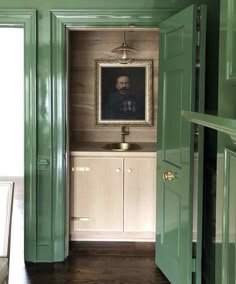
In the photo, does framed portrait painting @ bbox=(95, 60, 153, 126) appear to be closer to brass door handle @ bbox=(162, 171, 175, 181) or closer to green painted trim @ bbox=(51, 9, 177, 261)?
green painted trim @ bbox=(51, 9, 177, 261)

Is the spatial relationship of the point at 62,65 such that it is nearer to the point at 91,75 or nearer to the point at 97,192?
the point at 91,75

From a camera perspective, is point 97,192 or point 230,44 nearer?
→ point 230,44

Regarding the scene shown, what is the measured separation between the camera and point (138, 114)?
485cm

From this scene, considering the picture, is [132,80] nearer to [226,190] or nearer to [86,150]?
[86,150]

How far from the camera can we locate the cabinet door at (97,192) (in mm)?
4273

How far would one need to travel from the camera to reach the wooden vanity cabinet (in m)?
4.27

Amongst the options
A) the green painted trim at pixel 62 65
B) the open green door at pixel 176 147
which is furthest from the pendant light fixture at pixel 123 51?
the open green door at pixel 176 147

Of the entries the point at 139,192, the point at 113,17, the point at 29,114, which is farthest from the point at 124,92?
the point at 29,114

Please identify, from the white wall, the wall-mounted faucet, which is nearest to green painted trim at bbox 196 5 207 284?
the wall-mounted faucet

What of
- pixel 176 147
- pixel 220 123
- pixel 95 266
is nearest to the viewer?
pixel 220 123

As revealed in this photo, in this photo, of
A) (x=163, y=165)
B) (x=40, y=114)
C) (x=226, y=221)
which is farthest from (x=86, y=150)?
(x=226, y=221)

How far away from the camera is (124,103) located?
483 cm

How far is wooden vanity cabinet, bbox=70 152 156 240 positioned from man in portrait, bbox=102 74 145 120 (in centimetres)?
73

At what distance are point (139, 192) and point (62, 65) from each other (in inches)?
57.6
